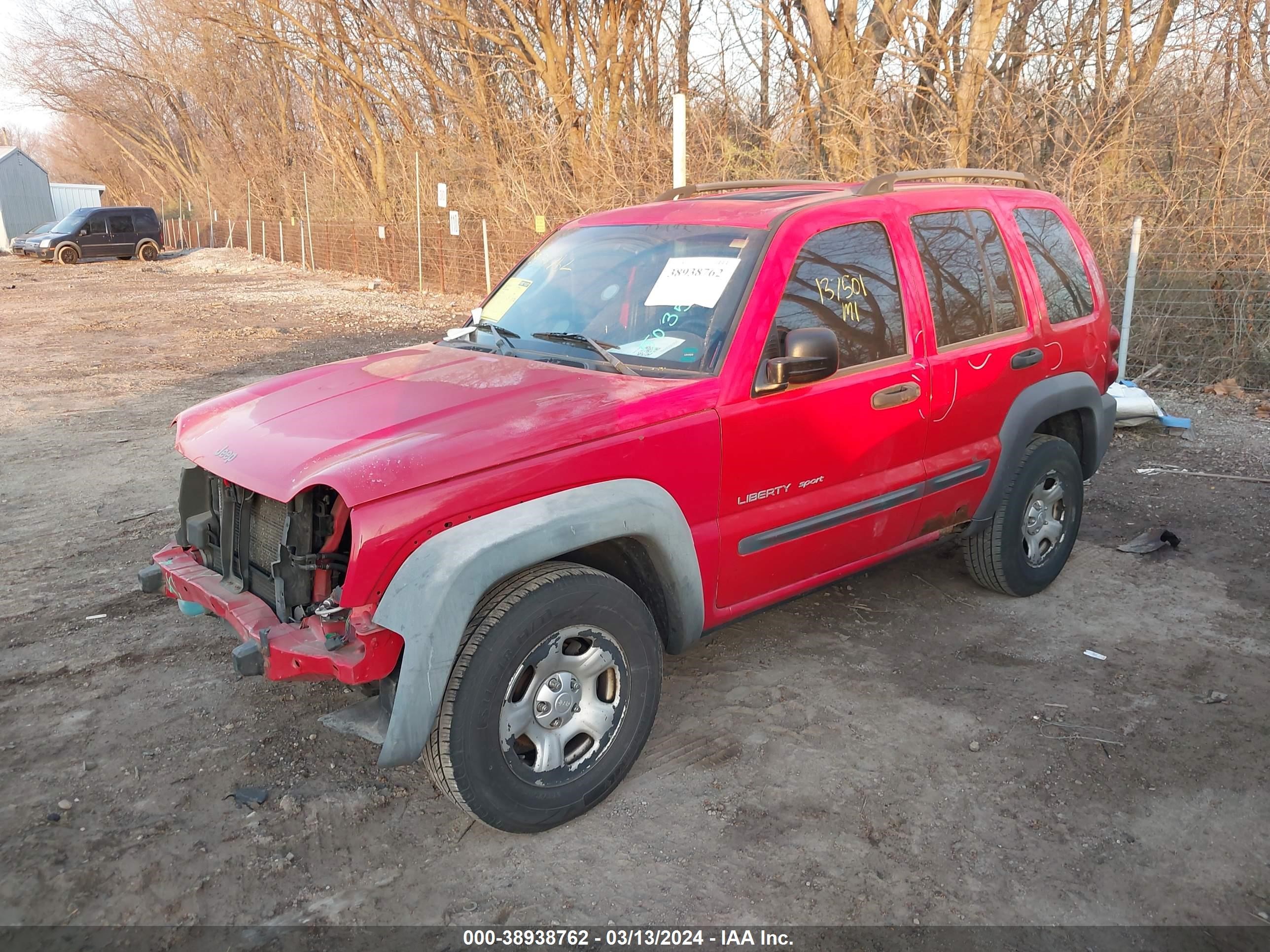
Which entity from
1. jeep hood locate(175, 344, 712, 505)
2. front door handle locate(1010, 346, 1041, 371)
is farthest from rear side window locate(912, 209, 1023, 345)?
jeep hood locate(175, 344, 712, 505)

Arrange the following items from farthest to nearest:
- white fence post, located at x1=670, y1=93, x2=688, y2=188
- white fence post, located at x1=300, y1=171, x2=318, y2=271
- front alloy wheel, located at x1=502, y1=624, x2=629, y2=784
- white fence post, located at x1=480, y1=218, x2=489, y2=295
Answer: white fence post, located at x1=300, y1=171, x2=318, y2=271, white fence post, located at x1=480, y1=218, x2=489, y2=295, white fence post, located at x1=670, y1=93, x2=688, y2=188, front alloy wheel, located at x1=502, y1=624, x2=629, y2=784

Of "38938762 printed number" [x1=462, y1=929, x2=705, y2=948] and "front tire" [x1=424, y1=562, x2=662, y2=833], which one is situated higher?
"front tire" [x1=424, y1=562, x2=662, y2=833]

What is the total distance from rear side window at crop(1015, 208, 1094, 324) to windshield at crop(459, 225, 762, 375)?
5.86ft

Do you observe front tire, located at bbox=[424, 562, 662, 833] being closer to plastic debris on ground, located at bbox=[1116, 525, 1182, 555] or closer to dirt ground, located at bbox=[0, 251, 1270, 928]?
dirt ground, located at bbox=[0, 251, 1270, 928]

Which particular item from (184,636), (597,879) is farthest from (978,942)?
(184,636)

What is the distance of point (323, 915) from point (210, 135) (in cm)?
4939

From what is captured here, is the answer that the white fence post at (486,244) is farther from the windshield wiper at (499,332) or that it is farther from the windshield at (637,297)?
the windshield at (637,297)

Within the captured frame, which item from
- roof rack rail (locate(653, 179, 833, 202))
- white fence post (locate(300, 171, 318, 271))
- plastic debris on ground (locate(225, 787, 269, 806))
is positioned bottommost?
plastic debris on ground (locate(225, 787, 269, 806))

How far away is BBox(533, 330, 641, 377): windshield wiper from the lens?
137 inches

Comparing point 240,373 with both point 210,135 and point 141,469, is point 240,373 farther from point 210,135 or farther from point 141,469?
point 210,135

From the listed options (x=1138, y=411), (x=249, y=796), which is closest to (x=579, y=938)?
(x=249, y=796)

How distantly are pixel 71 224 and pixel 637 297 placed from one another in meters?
37.2

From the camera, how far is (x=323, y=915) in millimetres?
2771

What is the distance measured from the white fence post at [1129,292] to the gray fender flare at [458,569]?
7.45 meters
